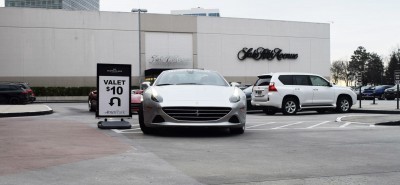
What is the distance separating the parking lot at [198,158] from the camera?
5.26m

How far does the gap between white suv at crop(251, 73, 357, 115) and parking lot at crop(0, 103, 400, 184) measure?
325 inches

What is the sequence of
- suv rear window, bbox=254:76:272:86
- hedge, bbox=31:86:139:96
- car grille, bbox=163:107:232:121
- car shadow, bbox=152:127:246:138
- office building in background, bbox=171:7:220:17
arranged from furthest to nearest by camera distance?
office building in background, bbox=171:7:220:17, hedge, bbox=31:86:139:96, suv rear window, bbox=254:76:272:86, car shadow, bbox=152:127:246:138, car grille, bbox=163:107:232:121

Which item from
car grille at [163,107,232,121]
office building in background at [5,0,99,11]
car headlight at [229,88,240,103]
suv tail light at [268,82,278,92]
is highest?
office building in background at [5,0,99,11]

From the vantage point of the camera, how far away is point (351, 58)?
126625 mm

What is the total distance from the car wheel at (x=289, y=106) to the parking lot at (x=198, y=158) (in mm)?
8267

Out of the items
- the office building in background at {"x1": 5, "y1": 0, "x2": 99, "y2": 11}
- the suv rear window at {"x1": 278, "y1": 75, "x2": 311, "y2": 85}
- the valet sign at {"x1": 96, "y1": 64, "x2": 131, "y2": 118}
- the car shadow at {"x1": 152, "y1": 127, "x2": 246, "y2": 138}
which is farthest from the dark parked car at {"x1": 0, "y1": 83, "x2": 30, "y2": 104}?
the office building in background at {"x1": 5, "y1": 0, "x2": 99, "y2": 11}

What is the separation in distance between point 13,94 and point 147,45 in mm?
24018

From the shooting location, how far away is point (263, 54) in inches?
2224

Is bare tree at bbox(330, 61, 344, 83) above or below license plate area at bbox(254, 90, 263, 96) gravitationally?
above

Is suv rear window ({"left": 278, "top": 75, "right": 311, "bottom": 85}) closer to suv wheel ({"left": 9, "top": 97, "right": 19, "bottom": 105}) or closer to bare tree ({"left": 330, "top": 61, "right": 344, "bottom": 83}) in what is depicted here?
suv wheel ({"left": 9, "top": 97, "right": 19, "bottom": 105})

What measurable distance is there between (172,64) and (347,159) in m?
46.2

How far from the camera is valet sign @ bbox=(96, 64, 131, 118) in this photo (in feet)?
38.5

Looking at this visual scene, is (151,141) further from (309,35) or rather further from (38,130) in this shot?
(309,35)

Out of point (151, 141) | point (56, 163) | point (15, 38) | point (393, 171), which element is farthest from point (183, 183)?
point (15, 38)
